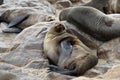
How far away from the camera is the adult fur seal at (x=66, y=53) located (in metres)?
6.63

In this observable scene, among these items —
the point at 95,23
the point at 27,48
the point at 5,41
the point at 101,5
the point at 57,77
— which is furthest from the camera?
the point at 101,5

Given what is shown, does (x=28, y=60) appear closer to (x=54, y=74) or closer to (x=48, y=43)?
(x=48, y=43)

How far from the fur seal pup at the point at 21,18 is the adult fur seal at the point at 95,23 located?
5.57 feet

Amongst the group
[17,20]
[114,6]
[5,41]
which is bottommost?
[114,6]

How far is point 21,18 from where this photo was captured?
10312 millimetres

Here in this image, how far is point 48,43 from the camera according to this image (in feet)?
24.2

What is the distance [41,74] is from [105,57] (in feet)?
4.58

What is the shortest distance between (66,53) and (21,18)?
12.0 ft

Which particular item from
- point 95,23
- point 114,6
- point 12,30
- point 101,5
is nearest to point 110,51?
point 95,23

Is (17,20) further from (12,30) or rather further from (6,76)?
(6,76)

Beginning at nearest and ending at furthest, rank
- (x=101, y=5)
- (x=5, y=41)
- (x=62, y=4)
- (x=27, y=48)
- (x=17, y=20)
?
(x=27, y=48) → (x=5, y=41) → (x=17, y=20) → (x=101, y=5) → (x=62, y=4)

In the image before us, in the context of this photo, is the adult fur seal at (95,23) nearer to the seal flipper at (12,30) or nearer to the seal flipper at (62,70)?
the seal flipper at (62,70)

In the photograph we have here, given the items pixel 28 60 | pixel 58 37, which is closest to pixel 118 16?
pixel 58 37

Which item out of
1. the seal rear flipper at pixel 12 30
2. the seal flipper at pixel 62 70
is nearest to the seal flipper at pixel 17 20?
the seal rear flipper at pixel 12 30
